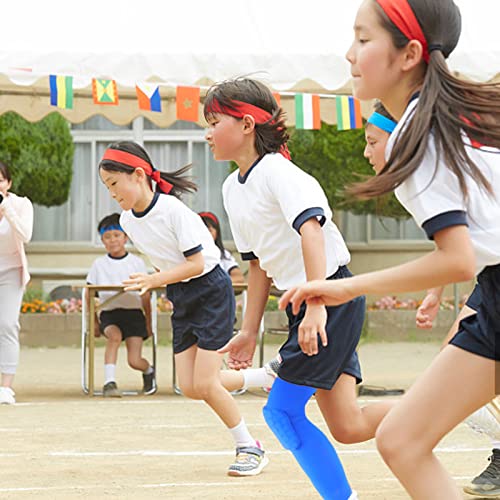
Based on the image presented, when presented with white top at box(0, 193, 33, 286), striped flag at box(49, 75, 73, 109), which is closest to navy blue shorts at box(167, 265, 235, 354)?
Result: white top at box(0, 193, 33, 286)

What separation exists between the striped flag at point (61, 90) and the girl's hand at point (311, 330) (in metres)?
5.67

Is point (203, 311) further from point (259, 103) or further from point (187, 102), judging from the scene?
point (187, 102)

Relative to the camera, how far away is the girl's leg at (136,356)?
8.71m

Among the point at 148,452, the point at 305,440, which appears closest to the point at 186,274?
the point at 148,452

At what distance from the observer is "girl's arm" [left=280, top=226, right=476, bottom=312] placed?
7.91 feet

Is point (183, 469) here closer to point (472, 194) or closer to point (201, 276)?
point (201, 276)

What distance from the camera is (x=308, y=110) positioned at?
8812 mm

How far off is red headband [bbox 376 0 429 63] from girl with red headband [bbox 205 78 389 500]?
3.75ft

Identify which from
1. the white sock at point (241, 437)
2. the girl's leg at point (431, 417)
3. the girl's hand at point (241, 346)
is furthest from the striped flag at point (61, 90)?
the girl's leg at point (431, 417)

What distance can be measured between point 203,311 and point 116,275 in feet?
11.5

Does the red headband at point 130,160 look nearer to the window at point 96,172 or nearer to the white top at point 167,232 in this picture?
the white top at point 167,232

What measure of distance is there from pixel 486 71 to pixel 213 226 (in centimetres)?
252

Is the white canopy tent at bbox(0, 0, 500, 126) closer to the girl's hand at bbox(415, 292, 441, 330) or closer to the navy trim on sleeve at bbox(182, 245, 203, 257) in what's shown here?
the navy trim on sleeve at bbox(182, 245, 203, 257)

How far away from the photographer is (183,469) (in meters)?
5.23
